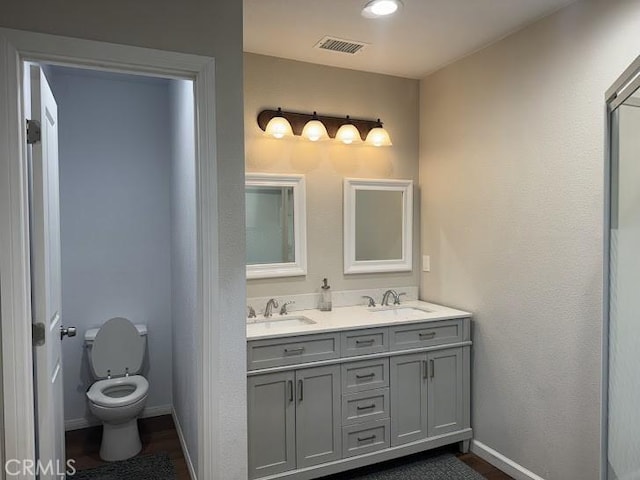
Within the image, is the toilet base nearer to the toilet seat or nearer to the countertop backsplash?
the toilet seat

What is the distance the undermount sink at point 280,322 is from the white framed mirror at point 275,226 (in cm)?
30

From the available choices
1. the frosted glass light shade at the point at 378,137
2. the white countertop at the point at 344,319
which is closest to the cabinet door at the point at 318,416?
the white countertop at the point at 344,319

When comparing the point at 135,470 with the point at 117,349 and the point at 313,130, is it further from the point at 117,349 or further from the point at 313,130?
the point at 313,130

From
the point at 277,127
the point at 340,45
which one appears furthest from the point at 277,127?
the point at 340,45

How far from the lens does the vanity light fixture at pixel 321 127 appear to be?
2867 millimetres

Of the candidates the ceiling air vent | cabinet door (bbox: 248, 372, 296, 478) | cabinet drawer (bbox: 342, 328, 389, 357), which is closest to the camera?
cabinet door (bbox: 248, 372, 296, 478)

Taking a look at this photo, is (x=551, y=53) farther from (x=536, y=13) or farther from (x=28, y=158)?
(x=28, y=158)

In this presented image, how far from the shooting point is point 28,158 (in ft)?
5.69

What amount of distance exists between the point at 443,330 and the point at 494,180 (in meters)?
→ 0.97

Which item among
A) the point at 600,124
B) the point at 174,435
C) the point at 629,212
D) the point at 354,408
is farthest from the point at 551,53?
the point at 174,435

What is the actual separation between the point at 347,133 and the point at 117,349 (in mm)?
2198

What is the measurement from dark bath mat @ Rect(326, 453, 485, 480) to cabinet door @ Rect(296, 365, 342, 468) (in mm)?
243

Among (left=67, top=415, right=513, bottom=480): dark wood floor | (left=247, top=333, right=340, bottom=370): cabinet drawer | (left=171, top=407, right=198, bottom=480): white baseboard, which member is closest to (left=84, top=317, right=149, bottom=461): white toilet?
(left=67, top=415, right=513, bottom=480): dark wood floor

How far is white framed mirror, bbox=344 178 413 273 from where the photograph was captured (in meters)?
3.16
